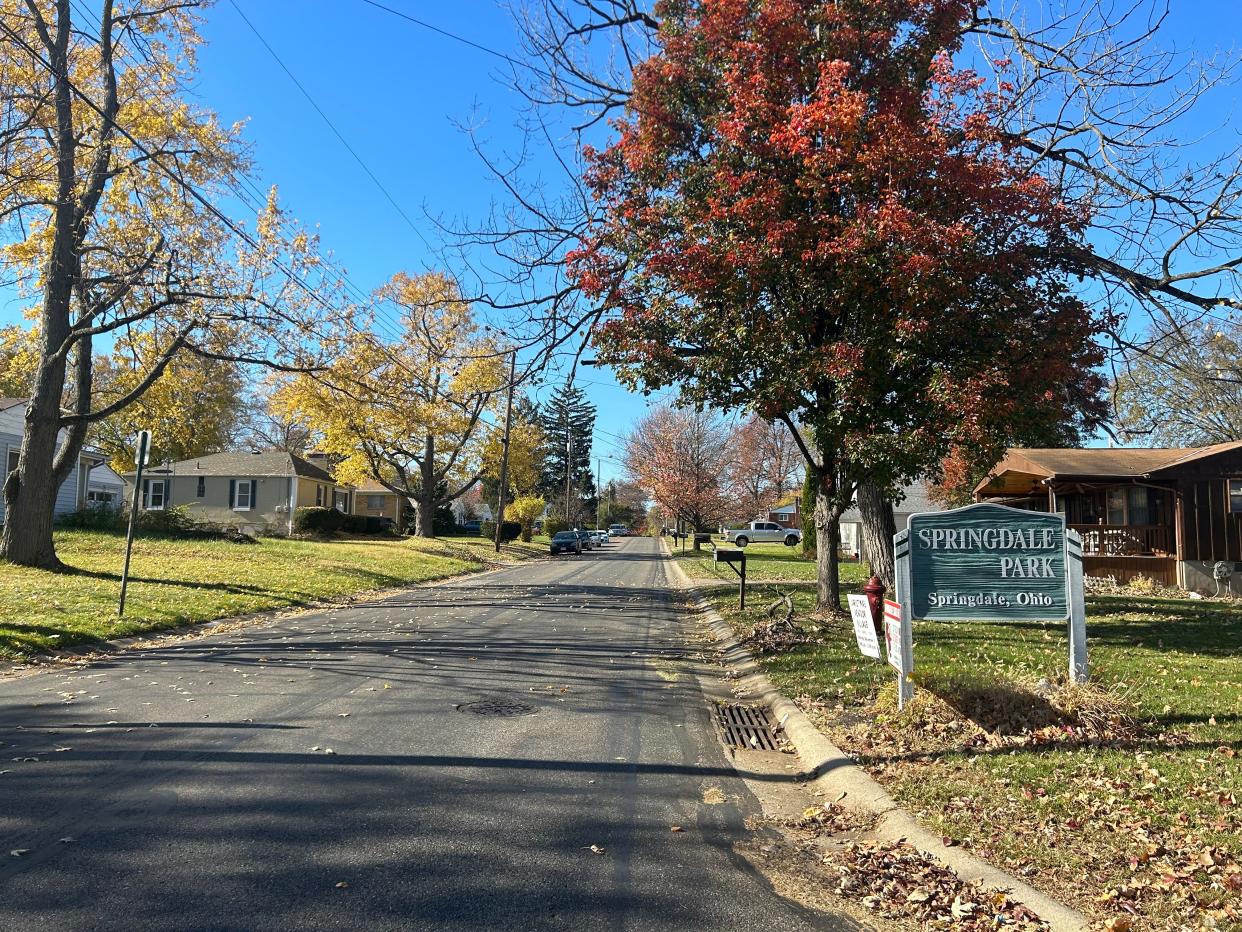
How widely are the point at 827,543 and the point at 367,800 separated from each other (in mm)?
10032

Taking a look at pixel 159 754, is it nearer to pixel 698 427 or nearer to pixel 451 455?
pixel 451 455

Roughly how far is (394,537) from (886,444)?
37828 mm

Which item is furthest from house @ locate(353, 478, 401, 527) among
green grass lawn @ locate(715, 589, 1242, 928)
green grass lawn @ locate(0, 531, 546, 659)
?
green grass lawn @ locate(715, 589, 1242, 928)

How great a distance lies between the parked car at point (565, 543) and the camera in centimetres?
4662

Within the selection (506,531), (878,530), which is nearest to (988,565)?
(878,530)

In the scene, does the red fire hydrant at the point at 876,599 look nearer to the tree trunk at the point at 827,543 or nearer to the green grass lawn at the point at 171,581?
the tree trunk at the point at 827,543

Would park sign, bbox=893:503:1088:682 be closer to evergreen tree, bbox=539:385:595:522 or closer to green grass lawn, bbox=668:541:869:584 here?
green grass lawn, bbox=668:541:869:584

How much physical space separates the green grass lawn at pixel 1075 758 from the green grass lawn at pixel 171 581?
9.14 metres

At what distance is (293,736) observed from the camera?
6590 mm

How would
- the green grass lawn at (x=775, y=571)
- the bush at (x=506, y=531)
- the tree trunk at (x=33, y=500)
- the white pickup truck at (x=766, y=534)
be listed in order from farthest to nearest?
the white pickup truck at (x=766, y=534)
the bush at (x=506, y=531)
the green grass lawn at (x=775, y=571)
the tree trunk at (x=33, y=500)

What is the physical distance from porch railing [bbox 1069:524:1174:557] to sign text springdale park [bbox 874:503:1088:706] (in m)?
16.3

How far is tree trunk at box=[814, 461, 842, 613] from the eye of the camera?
1339 cm

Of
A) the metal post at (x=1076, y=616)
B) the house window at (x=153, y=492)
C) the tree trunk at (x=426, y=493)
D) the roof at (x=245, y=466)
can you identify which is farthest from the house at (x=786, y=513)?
the metal post at (x=1076, y=616)

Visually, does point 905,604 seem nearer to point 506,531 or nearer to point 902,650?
point 902,650
